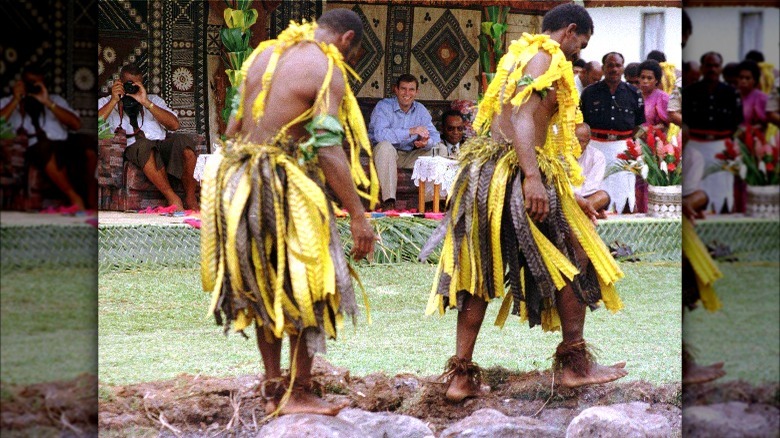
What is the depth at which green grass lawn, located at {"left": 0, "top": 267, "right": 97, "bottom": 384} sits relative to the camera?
2246 mm

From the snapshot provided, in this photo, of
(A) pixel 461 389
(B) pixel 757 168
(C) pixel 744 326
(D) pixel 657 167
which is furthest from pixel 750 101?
(D) pixel 657 167

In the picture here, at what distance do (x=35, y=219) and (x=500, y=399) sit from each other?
3.09 metres

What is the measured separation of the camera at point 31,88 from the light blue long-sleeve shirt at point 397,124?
7.91m

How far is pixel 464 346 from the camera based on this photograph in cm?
490

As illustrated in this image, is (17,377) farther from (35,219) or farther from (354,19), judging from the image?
(354,19)

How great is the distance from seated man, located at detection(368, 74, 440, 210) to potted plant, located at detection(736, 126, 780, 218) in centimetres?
801

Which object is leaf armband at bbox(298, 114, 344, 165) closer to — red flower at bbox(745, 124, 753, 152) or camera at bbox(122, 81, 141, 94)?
red flower at bbox(745, 124, 753, 152)

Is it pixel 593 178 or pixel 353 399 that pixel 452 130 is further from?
pixel 353 399

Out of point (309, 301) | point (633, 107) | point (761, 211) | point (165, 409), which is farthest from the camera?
point (633, 107)

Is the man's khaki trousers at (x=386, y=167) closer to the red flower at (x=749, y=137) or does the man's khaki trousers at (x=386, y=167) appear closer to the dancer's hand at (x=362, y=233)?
the dancer's hand at (x=362, y=233)

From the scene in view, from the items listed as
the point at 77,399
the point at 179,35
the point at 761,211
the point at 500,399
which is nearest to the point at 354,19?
the point at 500,399

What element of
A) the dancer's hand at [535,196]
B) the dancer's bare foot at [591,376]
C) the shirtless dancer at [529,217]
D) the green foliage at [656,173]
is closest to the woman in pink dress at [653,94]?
the green foliage at [656,173]

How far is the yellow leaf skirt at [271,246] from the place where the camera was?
3885mm

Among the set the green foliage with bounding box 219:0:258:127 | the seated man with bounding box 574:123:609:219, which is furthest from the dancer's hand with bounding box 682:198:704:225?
the seated man with bounding box 574:123:609:219
